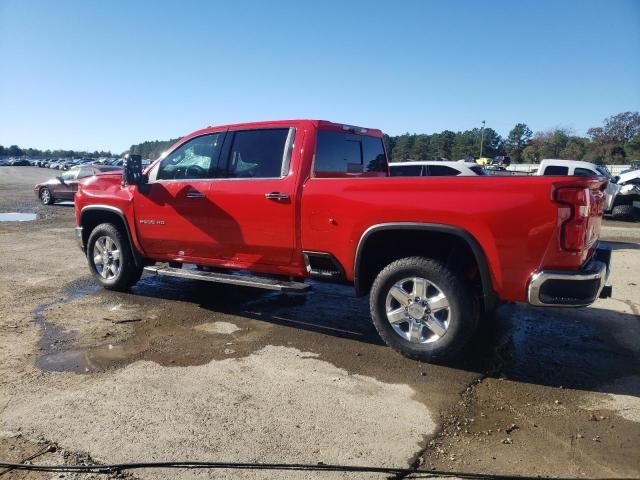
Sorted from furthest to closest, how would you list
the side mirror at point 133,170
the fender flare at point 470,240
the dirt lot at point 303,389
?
the side mirror at point 133,170 → the fender flare at point 470,240 → the dirt lot at point 303,389

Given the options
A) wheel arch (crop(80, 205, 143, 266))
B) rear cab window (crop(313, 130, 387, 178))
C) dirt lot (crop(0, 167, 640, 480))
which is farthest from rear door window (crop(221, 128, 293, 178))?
wheel arch (crop(80, 205, 143, 266))

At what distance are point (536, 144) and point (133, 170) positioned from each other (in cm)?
9486

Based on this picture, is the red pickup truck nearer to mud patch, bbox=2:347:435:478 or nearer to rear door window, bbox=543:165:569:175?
mud patch, bbox=2:347:435:478

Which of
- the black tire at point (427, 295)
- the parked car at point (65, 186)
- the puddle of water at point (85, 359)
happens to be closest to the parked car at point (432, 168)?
the black tire at point (427, 295)

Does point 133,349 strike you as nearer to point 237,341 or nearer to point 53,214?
point 237,341

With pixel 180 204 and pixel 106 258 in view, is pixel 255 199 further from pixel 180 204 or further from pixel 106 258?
pixel 106 258

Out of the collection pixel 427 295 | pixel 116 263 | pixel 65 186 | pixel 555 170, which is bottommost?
pixel 116 263

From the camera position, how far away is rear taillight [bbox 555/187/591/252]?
3.42 m

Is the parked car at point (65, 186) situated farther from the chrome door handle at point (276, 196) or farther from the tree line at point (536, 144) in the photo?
the tree line at point (536, 144)

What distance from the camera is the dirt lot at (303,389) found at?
2.81 m

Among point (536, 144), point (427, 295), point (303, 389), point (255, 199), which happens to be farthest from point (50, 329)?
point (536, 144)

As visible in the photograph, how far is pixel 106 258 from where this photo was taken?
636 centimetres

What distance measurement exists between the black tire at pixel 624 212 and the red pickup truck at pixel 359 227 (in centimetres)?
1325

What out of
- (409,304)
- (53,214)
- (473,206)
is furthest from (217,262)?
(53,214)
